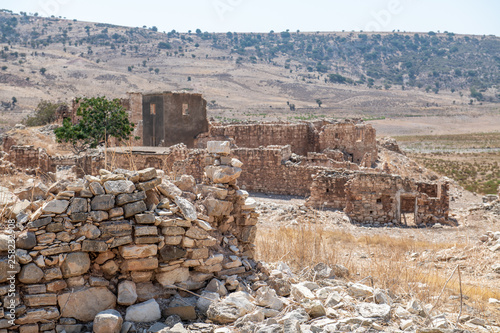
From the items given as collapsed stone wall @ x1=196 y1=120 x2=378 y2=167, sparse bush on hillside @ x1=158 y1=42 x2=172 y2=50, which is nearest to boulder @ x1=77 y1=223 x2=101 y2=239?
collapsed stone wall @ x1=196 y1=120 x2=378 y2=167

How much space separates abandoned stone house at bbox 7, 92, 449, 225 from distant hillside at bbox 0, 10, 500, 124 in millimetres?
44297

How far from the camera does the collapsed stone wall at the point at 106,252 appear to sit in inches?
177

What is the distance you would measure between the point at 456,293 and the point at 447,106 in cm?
11159

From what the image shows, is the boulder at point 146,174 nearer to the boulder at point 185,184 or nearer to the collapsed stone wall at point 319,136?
the boulder at point 185,184

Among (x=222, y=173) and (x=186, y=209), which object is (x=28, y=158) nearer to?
(x=222, y=173)

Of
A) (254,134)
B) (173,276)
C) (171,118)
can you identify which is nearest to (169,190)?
(173,276)

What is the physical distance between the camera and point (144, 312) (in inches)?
190

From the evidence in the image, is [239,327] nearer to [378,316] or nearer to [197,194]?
[378,316]

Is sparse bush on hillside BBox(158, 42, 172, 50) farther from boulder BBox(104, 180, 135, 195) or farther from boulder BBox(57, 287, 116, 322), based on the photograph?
boulder BBox(57, 287, 116, 322)

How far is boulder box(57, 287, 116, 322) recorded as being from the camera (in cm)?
464

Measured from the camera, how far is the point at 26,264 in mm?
4461

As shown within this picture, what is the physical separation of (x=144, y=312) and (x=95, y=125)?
18.0m

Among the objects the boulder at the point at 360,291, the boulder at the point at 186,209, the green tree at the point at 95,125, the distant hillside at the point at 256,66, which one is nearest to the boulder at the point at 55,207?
the boulder at the point at 186,209

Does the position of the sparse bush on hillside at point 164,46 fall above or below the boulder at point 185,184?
above
